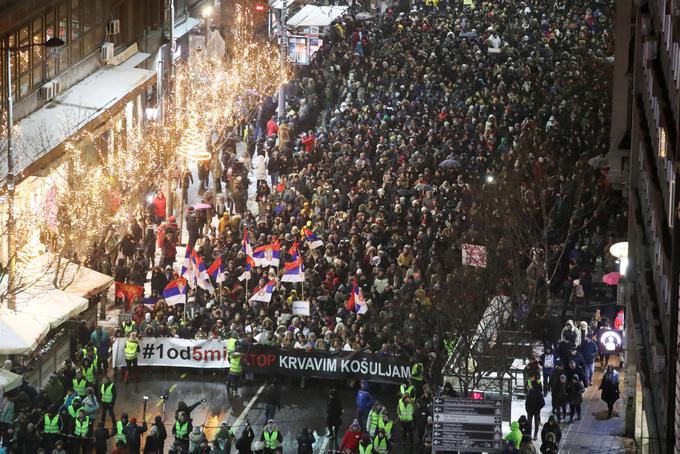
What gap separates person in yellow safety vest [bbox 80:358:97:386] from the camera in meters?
40.4

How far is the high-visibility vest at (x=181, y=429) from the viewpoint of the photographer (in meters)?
37.6

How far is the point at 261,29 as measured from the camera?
80000mm

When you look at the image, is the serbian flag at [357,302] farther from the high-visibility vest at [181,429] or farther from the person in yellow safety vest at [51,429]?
the person in yellow safety vest at [51,429]

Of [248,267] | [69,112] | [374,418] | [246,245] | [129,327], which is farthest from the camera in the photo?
[69,112]

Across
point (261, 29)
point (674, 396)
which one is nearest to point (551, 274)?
point (674, 396)

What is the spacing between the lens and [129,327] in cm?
4378

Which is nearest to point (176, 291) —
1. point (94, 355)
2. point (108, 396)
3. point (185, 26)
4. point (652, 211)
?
point (94, 355)

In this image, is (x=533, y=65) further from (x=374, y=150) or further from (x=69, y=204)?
(x=69, y=204)

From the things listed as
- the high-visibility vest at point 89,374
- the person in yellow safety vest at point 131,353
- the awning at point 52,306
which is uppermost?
the awning at point 52,306

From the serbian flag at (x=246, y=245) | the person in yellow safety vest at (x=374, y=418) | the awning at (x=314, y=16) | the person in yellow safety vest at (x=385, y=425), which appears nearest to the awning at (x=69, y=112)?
the serbian flag at (x=246, y=245)

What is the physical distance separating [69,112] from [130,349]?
14.3m

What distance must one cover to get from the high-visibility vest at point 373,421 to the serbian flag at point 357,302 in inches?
245

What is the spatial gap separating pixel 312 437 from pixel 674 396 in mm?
10520

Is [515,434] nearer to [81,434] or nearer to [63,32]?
[81,434]
